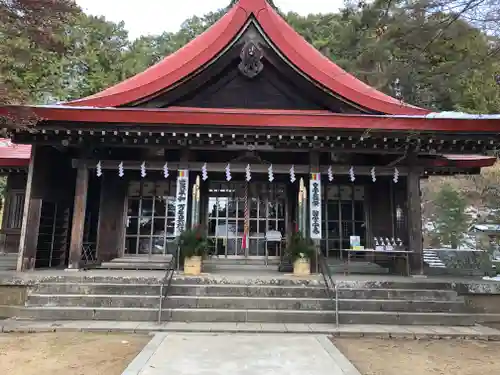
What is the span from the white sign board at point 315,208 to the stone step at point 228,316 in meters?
1.90

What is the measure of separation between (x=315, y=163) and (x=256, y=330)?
12.7ft

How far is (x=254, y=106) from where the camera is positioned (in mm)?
8969

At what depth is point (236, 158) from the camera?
29.6 ft

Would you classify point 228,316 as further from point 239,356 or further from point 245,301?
point 239,356

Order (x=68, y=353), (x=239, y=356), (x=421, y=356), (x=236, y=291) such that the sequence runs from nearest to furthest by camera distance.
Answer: (x=239, y=356) → (x=68, y=353) → (x=421, y=356) → (x=236, y=291)

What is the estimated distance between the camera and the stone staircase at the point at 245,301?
6227mm

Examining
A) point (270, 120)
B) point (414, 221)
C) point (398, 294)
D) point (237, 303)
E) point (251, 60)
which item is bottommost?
point (237, 303)

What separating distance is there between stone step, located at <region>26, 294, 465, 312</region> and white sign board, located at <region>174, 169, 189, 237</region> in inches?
65.2

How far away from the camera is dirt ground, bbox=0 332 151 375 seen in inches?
161

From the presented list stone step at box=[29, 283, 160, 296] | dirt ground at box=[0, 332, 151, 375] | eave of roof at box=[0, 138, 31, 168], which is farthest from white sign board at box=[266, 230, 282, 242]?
eave of roof at box=[0, 138, 31, 168]

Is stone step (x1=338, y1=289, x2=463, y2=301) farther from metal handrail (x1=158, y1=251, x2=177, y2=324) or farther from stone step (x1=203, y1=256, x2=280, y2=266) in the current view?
metal handrail (x1=158, y1=251, x2=177, y2=324)

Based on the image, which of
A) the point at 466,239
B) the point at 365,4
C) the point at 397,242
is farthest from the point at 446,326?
the point at 466,239

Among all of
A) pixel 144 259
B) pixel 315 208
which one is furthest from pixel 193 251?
pixel 315 208

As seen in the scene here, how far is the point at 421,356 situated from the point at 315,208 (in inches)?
145
